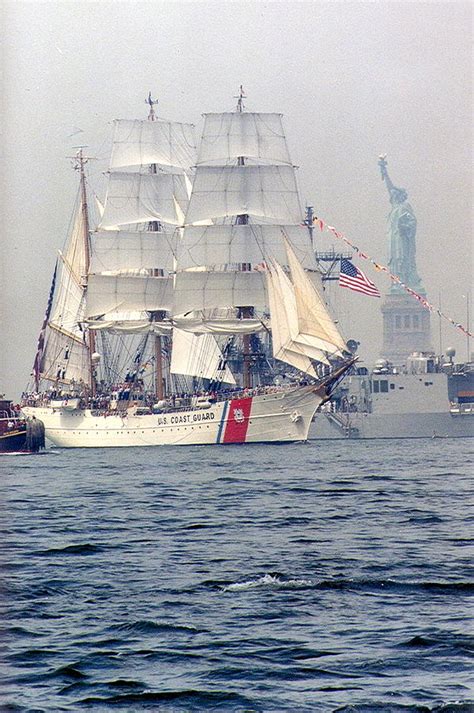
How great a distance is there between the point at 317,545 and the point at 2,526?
9.79 metres

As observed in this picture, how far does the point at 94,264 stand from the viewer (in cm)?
10944

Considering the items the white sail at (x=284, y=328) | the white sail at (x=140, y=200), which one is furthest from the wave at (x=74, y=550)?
the white sail at (x=140, y=200)

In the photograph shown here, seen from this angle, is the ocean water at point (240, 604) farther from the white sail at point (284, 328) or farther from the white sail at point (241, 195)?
the white sail at point (241, 195)

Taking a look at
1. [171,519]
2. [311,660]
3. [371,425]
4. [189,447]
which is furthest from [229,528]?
[371,425]

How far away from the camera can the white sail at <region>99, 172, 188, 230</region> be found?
363 ft

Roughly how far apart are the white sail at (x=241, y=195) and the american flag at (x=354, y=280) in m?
6.73

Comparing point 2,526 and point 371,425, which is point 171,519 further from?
point 371,425

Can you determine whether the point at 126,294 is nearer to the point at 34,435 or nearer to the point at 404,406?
the point at 34,435

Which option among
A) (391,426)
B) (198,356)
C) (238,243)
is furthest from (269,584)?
(391,426)

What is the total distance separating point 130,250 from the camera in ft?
360

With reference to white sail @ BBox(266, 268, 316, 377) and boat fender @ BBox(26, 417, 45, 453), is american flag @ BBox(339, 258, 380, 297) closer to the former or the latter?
white sail @ BBox(266, 268, 316, 377)

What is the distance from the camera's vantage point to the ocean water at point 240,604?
1714cm

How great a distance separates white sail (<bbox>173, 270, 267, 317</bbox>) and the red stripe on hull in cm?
896

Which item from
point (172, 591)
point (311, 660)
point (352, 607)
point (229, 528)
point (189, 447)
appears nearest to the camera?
point (311, 660)
